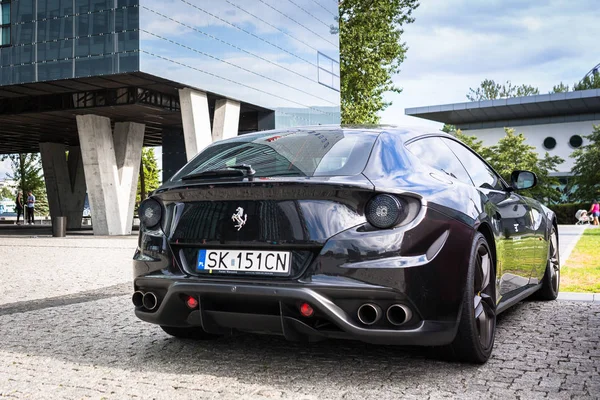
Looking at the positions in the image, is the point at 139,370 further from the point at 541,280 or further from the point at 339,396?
the point at 541,280

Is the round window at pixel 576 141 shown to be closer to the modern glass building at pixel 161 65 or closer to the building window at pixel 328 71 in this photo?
the building window at pixel 328 71

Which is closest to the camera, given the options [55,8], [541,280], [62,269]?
[541,280]

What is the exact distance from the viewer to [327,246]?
3572mm

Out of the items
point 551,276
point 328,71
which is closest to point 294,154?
point 551,276

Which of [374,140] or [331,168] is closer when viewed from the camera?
[331,168]

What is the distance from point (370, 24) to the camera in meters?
40.6

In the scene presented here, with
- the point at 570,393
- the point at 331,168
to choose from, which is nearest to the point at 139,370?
the point at 331,168

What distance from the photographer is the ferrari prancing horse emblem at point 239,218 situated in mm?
3809

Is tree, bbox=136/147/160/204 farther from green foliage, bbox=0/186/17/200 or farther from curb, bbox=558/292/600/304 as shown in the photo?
curb, bbox=558/292/600/304

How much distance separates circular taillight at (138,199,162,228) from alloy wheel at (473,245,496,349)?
1.87 m

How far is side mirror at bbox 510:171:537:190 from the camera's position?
5.82 m

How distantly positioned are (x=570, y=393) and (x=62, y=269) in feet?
29.6

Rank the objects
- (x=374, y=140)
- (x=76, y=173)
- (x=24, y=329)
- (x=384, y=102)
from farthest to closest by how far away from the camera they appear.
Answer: (x=384, y=102), (x=76, y=173), (x=24, y=329), (x=374, y=140)

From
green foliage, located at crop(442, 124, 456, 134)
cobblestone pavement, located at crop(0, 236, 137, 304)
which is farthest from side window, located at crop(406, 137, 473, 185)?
green foliage, located at crop(442, 124, 456, 134)
